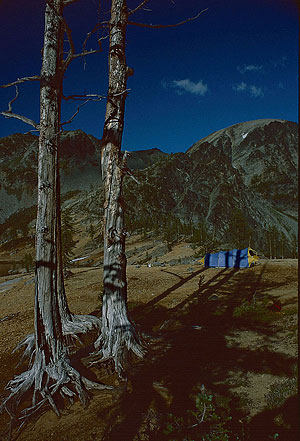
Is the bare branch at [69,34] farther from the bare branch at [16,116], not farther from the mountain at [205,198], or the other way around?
the mountain at [205,198]

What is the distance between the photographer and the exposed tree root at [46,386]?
13.0ft

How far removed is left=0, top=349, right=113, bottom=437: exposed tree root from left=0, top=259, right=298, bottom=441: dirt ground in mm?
140

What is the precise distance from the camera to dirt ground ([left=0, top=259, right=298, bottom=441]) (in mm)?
3357

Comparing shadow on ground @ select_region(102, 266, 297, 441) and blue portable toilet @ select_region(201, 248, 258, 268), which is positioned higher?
blue portable toilet @ select_region(201, 248, 258, 268)

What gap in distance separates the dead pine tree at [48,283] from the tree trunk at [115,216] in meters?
0.87

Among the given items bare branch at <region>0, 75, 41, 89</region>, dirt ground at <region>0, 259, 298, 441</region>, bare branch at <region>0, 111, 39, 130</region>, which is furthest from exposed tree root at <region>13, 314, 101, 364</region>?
bare branch at <region>0, 75, 41, 89</region>

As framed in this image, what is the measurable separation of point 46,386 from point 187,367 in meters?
2.39

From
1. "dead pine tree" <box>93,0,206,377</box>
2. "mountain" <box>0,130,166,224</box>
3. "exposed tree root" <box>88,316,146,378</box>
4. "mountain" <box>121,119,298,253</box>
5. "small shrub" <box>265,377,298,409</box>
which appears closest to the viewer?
"small shrub" <box>265,377,298,409</box>

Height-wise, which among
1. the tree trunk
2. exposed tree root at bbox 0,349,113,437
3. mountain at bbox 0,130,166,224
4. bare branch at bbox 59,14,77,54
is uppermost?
mountain at bbox 0,130,166,224

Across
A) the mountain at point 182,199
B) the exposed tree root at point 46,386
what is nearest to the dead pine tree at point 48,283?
the exposed tree root at point 46,386

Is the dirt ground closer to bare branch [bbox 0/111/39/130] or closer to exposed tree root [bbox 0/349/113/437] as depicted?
exposed tree root [bbox 0/349/113/437]

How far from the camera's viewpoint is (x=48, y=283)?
5.01 meters

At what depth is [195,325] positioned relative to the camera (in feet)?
22.7

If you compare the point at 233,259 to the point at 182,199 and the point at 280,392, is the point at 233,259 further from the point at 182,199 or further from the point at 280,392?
the point at 182,199
